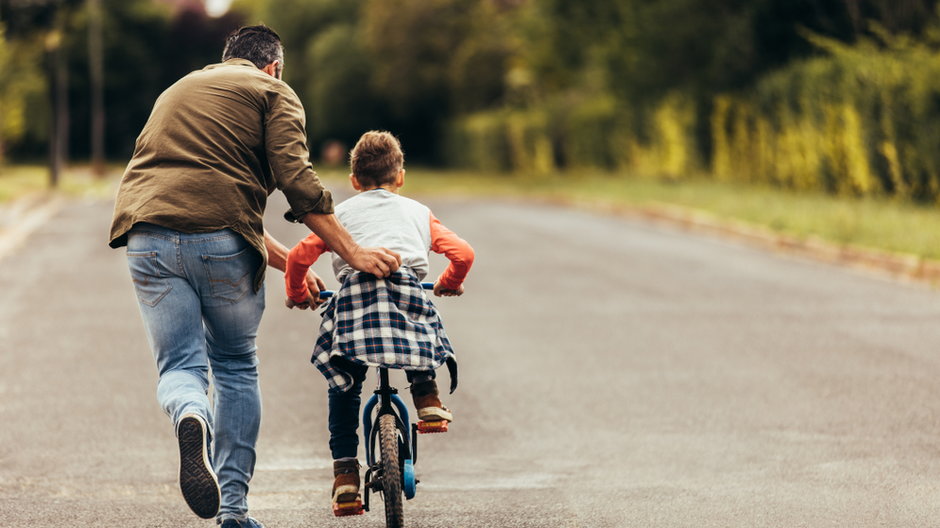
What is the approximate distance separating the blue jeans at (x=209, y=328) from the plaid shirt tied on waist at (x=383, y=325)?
0.31 metres

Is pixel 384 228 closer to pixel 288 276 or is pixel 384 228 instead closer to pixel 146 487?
pixel 288 276

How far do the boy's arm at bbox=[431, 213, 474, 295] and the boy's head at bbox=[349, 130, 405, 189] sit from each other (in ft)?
0.77

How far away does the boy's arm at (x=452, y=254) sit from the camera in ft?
15.4

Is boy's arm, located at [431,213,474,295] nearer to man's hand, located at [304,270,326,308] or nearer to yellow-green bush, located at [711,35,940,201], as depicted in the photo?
man's hand, located at [304,270,326,308]

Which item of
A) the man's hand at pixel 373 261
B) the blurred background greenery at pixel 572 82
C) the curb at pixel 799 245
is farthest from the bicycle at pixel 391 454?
the curb at pixel 799 245

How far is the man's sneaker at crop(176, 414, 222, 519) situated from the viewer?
428 cm

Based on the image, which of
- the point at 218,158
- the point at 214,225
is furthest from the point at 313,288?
the point at 218,158

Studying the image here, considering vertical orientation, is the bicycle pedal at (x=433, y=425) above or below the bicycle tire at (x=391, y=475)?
above

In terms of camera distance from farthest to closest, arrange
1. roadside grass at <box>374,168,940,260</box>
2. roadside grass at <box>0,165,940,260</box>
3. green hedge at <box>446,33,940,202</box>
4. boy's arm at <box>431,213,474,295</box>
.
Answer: green hedge at <box>446,33,940,202</box>
roadside grass at <box>0,165,940,260</box>
roadside grass at <box>374,168,940,260</box>
boy's arm at <box>431,213,474,295</box>

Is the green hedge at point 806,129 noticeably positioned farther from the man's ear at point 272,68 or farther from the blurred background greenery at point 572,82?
the man's ear at point 272,68

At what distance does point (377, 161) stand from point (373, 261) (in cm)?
42

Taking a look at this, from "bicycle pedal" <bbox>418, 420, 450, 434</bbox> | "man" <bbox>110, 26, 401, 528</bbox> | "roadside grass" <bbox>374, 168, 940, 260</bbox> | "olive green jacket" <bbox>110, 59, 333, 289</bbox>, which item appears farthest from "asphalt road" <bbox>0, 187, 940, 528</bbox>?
"roadside grass" <bbox>374, 168, 940, 260</bbox>

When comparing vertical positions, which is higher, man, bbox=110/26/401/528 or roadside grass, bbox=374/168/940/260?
man, bbox=110/26/401/528

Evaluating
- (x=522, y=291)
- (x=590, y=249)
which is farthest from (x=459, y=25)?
(x=522, y=291)
